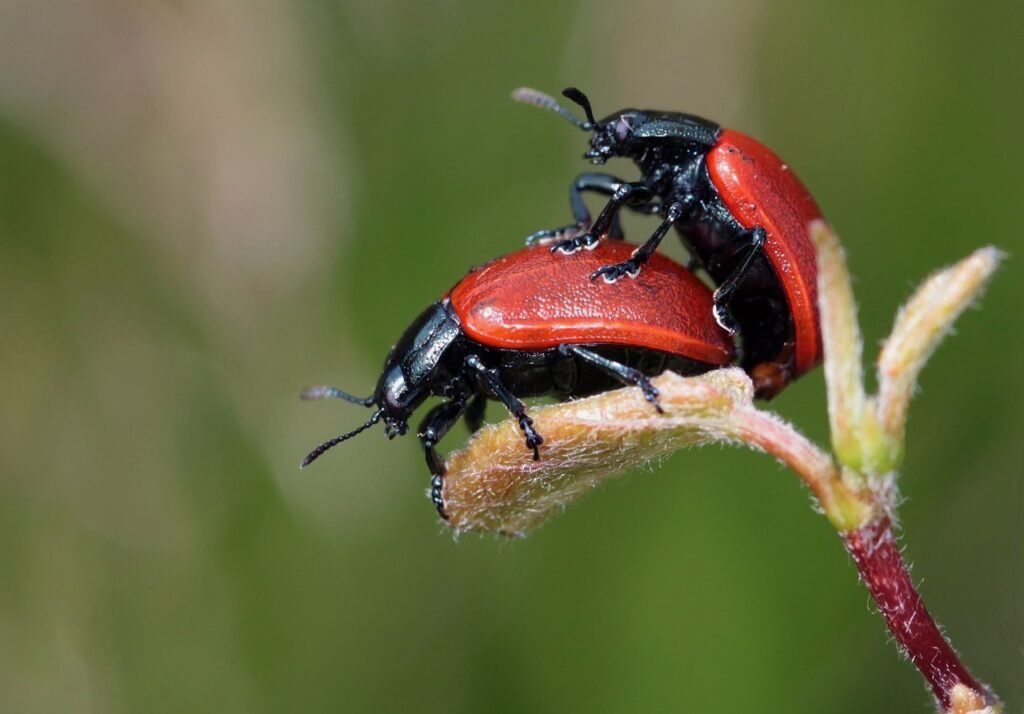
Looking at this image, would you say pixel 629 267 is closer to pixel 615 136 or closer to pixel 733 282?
pixel 733 282

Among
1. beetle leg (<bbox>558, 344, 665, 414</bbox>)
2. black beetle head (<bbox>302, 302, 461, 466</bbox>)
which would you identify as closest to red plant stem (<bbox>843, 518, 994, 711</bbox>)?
beetle leg (<bbox>558, 344, 665, 414</bbox>)

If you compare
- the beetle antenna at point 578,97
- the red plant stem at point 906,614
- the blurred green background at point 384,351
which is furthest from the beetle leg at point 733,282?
the blurred green background at point 384,351

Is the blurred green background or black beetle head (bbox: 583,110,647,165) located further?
the blurred green background

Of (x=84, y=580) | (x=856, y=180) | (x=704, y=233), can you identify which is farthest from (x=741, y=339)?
(x=84, y=580)

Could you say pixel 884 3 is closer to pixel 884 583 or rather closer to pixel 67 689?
pixel 884 583

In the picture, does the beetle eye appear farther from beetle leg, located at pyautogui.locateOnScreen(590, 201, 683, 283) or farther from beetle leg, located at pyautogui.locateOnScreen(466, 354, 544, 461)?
beetle leg, located at pyautogui.locateOnScreen(466, 354, 544, 461)

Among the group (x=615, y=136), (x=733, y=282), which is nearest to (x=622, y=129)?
(x=615, y=136)

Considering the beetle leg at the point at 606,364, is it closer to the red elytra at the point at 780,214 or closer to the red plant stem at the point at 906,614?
the red elytra at the point at 780,214
